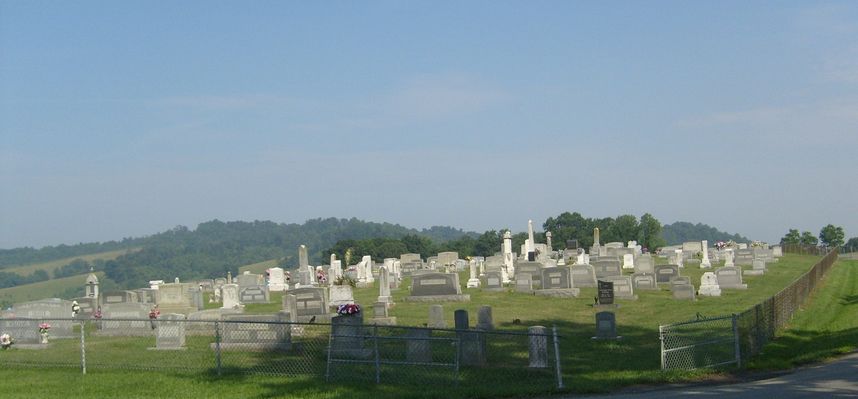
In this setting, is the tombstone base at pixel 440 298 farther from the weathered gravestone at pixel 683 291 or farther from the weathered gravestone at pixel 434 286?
the weathered gravestone at pixel 683 291

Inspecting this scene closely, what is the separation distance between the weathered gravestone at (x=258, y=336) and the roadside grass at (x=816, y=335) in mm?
10066

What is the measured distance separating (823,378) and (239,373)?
423 inches

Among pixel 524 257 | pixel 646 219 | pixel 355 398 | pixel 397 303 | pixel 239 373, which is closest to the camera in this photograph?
pixel 355 398

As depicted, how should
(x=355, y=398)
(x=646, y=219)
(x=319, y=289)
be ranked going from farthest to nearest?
(x=646, y=219) < (x=319, y=289) < (x=355, y=398)

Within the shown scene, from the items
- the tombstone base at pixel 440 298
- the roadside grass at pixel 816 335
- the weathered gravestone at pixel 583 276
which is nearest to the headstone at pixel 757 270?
the roadside grass at pixel 816 335

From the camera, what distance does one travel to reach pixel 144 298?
40188mm

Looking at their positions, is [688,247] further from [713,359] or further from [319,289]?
[713,359]

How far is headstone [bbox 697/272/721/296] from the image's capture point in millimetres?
36562

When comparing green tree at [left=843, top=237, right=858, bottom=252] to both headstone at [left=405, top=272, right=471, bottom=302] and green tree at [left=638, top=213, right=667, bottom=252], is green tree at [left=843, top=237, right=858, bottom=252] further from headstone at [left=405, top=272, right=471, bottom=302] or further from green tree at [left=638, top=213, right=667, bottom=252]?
headstone at [left=405, top=272, right=471, bottom=302]

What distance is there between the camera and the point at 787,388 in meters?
15.5

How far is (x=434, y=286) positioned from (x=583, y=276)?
833cm

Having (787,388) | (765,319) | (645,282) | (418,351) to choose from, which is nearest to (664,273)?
(645,282)

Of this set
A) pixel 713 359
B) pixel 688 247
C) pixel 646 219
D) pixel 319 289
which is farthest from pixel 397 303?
pixel 646 219

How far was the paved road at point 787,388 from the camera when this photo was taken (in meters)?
14.8
